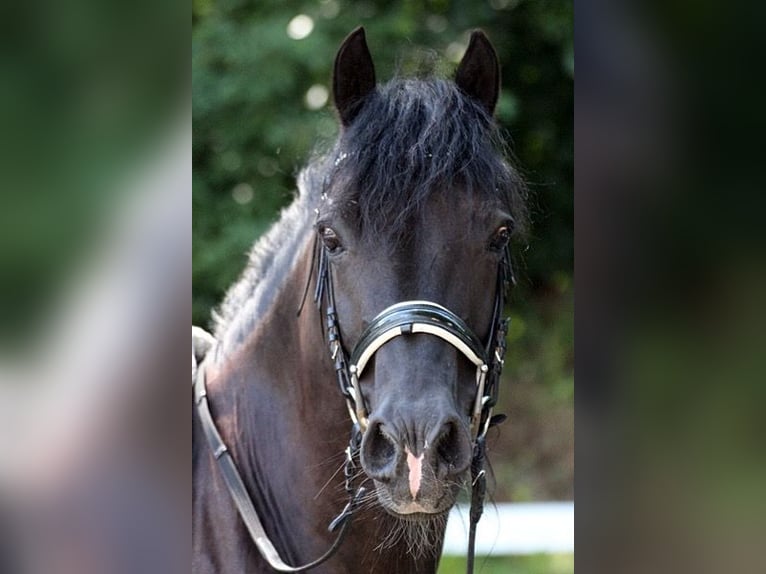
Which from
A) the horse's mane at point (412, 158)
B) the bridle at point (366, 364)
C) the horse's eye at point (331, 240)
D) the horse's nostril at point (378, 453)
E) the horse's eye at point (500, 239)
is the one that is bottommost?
the horse's nostril at point (378, 453)

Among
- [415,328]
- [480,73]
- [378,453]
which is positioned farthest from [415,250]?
[480,73]

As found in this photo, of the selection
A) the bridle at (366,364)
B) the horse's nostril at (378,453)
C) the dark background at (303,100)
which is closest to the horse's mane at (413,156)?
the bridle at (366,364)

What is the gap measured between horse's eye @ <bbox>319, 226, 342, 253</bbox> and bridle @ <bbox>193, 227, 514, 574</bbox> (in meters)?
0.04

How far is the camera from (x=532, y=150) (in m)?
5.70

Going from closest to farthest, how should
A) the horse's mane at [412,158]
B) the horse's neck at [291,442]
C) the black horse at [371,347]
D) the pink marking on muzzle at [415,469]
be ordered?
the pink marking on muzzle at [415,469]
the black horse at [371,347]
the horse's mane at [412,158]
the horse's neck at [291,442]

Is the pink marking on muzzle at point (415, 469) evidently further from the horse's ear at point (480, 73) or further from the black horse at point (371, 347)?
the horse's ear at point (480, 73)

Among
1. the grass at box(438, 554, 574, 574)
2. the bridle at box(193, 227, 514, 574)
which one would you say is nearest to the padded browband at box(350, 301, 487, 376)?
the bridle at box(193, 227, 514, 574)

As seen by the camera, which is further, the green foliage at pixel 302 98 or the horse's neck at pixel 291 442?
the green foliage at pixel 302 98

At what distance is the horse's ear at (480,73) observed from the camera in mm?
2498

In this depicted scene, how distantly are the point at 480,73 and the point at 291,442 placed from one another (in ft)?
3.94

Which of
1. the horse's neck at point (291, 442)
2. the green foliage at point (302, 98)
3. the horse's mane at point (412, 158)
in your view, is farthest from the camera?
the green foliage at point (302, 98)
